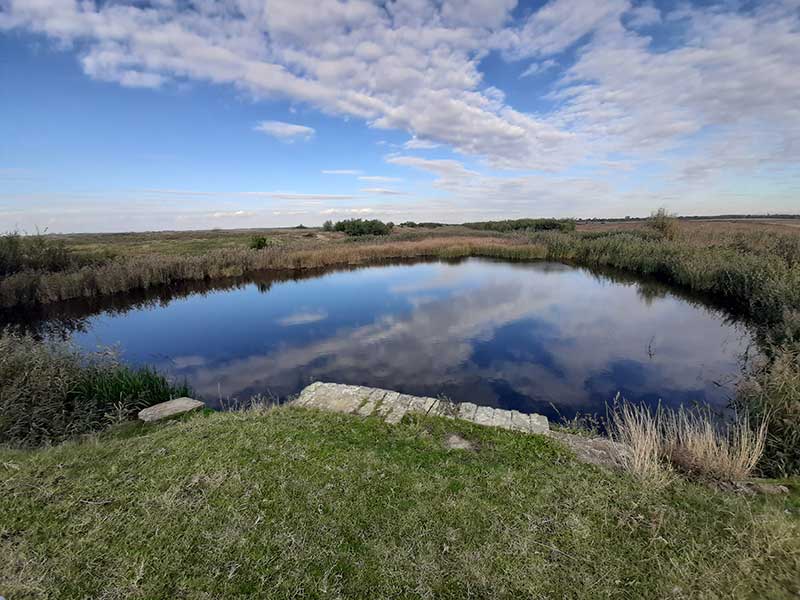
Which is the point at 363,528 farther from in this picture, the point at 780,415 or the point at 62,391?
the point at 62,391

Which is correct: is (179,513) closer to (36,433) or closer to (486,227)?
(36,433)

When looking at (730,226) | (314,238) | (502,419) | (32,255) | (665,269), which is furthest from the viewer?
(314,238)

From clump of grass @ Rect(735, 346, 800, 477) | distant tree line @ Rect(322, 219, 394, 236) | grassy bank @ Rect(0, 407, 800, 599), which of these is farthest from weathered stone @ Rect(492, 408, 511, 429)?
distant tree line @ Rect(322, 219, 394, 236)

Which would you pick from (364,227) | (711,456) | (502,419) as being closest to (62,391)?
(502,419)

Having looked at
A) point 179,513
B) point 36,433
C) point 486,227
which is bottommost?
point 36,433

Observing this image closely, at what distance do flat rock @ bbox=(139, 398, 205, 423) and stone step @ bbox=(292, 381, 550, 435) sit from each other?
55.1 inches

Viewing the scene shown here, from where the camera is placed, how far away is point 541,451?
352cm

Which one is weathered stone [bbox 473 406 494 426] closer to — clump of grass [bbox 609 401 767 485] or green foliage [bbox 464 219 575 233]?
clump of grass [bbox 609 401 767 485]

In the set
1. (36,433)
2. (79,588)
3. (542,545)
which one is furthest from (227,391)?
(542,545)

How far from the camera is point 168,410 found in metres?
4.65

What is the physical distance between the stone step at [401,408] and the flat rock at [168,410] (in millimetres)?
1399

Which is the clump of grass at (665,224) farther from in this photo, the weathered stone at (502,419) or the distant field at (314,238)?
the weathered stone at (502,419)

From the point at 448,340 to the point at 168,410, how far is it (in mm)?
5990

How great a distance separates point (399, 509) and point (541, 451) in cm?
169
